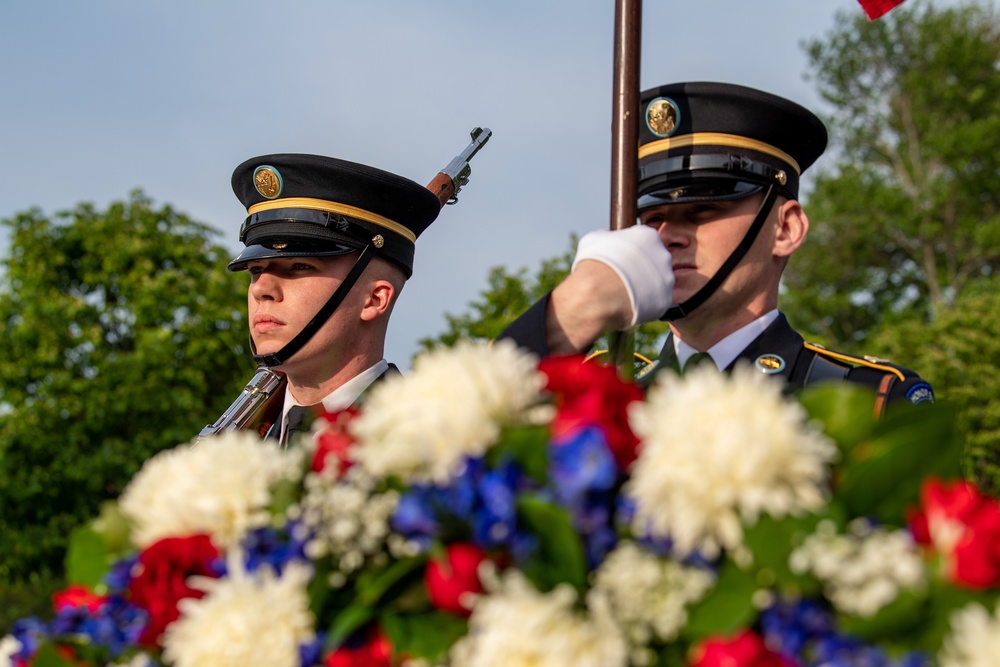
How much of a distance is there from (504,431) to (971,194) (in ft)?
96.7

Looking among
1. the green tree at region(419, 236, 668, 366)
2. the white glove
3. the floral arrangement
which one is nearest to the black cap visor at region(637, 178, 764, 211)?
the white glove

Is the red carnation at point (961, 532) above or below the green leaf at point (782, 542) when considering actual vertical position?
below

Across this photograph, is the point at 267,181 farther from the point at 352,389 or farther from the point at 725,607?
the point at 725,607

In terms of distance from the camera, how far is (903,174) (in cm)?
2917

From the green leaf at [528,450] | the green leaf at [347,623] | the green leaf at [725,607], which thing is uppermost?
the green leaf at [528,450]

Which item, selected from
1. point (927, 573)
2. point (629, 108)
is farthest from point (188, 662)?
point (629, 108)

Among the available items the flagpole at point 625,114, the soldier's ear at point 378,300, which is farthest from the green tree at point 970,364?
the flagpole at point 625,114

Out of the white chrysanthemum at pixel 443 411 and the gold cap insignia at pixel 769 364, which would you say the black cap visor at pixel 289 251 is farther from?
the white chrysanthemum at pixel 443 411

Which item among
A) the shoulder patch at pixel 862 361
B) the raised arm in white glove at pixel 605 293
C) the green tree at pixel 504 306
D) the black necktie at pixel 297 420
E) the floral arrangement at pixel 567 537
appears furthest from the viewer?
the green tree at pixel 504 306

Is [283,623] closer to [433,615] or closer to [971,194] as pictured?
[433,615]

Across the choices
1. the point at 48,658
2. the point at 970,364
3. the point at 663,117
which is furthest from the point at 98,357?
the point at 48,658

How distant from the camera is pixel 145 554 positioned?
142 cm

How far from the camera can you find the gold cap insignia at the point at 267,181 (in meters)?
4.52

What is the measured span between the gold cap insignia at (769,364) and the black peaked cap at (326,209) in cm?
178
